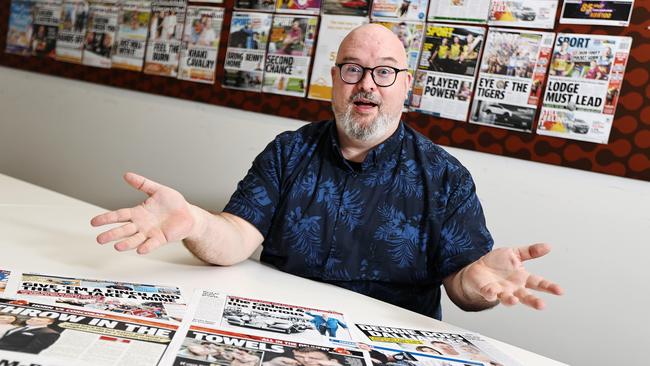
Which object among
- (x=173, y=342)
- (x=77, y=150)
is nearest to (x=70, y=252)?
(x=173, y=342)

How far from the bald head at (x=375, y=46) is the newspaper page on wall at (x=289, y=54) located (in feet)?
2.92

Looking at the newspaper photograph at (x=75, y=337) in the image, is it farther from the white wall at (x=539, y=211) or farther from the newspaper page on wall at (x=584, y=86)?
the newspaper page on wall at (x=584, y=86)

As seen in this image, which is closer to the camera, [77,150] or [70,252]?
[70,252]

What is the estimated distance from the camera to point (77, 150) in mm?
3273

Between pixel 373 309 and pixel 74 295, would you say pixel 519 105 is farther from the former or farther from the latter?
pixel 74 295

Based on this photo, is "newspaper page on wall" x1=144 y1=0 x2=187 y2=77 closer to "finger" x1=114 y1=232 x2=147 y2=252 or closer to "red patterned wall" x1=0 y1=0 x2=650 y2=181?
"red patterned wall" x1=0 y1=0 x2=650 y2=181

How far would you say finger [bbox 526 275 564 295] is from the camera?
1092 millimetres

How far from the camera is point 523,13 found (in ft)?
6.81

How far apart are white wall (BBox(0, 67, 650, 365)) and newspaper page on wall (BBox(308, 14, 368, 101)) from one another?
19 centimetres

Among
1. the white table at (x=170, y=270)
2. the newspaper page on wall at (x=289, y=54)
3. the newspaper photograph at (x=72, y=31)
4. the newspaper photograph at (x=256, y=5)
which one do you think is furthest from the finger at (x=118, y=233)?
the newspaper photograph at (x=72, y=31)

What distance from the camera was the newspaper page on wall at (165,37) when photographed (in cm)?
294

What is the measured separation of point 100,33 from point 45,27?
1.43 ft

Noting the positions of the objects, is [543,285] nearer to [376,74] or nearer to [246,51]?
[376,74]

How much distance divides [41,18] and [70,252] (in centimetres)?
256
